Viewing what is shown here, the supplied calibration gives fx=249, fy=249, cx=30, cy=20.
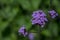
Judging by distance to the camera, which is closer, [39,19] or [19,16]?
[39,19]

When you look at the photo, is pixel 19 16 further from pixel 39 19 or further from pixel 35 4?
pixel 39 19

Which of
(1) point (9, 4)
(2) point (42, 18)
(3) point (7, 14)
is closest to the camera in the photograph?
(2) point (42, 18)

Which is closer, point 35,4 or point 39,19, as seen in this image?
point 39,19

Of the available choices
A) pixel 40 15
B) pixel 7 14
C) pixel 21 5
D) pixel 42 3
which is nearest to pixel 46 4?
pixel 42 3

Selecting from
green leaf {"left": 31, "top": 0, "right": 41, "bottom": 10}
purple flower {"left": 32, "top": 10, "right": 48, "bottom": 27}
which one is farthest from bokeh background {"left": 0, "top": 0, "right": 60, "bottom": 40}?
purple flower {"left": 32, "top": 10, "right": 48, "bottom": 27}

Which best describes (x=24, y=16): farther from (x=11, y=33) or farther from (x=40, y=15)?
(x=40, y=15)

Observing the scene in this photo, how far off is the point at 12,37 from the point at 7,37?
7 centimetres

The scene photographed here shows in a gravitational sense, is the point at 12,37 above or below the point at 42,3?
below

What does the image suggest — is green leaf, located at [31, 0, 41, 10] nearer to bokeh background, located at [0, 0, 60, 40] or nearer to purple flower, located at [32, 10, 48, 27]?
bokeh background, located at [0, 0, 60, 40]

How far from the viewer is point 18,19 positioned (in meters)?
2.26

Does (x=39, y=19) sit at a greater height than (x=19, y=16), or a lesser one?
lesser

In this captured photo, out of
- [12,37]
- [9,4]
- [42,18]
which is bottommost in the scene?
[42,18]

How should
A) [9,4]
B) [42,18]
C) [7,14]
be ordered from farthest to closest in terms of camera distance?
[9,4], [7,14], [42,18]

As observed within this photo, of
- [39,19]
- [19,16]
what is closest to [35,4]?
[19,16]
